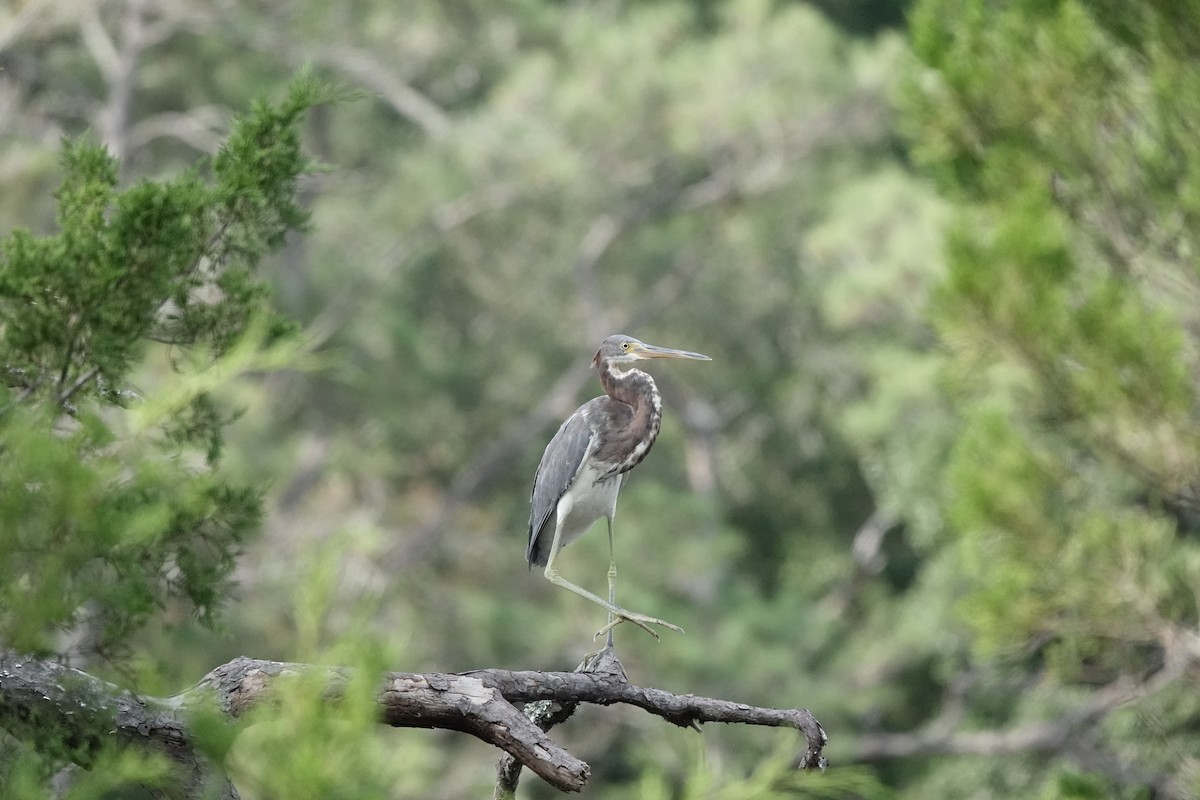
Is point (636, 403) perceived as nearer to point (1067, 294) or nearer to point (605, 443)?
point (605, 443)

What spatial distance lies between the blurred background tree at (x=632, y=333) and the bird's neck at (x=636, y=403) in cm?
621

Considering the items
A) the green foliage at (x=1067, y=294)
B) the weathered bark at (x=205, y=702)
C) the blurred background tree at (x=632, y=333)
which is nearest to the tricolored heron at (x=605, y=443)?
the weathered bark at (x=205, y=702)

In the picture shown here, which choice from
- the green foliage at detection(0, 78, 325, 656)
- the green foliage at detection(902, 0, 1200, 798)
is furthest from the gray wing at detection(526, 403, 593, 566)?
the green foliage at detection(902, 0, 1200, 798)

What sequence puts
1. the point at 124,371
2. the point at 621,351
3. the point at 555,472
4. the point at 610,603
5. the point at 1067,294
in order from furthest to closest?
the point at 1067,294 < the point at 555,472 < the point at 621,351 < the point at 610,603 < the point at 124,371

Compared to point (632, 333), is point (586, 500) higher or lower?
higher

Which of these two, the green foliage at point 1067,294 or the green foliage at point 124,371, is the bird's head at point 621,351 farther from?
the green foliage at point 1067,294

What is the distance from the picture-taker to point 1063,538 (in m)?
6.91

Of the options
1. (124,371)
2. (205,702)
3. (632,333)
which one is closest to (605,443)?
(124,371)

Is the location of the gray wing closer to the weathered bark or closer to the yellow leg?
the yellow leg

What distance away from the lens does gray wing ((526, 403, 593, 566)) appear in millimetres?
3660

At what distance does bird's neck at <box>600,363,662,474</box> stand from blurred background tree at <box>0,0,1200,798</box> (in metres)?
6.21

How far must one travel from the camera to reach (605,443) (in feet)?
11.9

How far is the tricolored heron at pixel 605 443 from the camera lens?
3607 mm

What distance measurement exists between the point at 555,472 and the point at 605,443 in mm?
165
